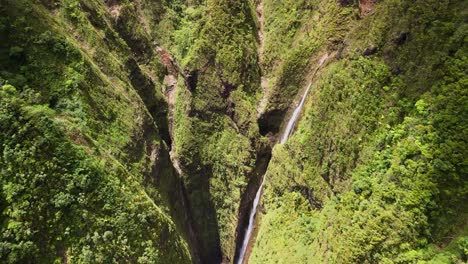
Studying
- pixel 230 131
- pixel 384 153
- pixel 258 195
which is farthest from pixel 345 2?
pixel 258 195

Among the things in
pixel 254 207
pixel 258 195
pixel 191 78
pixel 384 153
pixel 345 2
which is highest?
pixel 191 78

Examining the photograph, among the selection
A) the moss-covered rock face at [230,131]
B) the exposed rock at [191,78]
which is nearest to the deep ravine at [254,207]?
the moss-covered rock face at [230,131]

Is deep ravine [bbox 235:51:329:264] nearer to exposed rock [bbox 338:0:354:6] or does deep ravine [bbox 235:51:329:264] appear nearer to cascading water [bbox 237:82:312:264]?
cascading water [bbox 237:82:312:264]

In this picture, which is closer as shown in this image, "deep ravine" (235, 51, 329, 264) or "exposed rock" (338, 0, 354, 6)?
"exposed rock" (338, 0, 354, 6)

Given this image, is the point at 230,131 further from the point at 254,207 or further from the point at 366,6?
the point at 366,6

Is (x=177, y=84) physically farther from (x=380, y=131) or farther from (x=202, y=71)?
(x=380, y=131)

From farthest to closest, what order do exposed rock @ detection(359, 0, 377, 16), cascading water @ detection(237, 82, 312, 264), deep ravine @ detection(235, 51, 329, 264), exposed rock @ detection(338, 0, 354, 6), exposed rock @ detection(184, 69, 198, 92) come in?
1. exposed rock @ detection(184, 69, 198, 92)
2. cascading water @ detection(237, 82, 312, 264)
3. deep ravine @ detection(235, 51, 329, 264)
4. exposed rock @ detection(338, 0, 354, 6)
5. exposed rock @ detection(359, 0, 377, 16)

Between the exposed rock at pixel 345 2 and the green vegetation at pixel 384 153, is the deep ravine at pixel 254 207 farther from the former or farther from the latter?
the exposed rock at pixel 345 2

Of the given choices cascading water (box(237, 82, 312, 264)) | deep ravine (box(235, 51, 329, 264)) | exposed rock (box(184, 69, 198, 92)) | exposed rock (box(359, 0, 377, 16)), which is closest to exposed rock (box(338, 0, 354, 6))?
exposed rock (box(359, 0, 377, 16))

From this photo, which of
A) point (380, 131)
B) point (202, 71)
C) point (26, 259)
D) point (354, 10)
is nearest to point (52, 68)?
point (26, 259)
